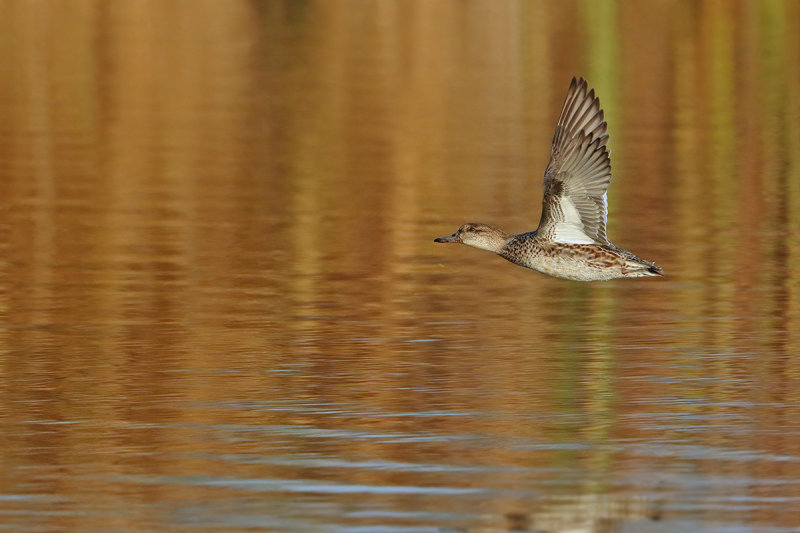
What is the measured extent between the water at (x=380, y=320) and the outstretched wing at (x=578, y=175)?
1003 mm

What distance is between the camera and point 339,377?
12.8 meters

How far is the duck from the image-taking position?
1304 cm

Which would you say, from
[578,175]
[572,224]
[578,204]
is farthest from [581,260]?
[578,175]

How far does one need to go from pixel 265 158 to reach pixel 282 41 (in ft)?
74.2

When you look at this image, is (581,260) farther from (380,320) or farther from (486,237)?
(380,320)

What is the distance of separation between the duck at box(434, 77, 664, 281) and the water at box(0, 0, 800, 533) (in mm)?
745

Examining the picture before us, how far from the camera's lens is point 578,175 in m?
13.1

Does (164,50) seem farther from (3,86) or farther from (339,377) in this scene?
(339,377)

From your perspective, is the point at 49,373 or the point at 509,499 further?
the point at 49,373

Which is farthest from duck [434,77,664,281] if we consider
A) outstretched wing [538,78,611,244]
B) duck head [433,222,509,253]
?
duck head [433,222,509,253]

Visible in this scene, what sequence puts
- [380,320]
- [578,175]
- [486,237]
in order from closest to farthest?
[578,175], [486,237], [380,320]

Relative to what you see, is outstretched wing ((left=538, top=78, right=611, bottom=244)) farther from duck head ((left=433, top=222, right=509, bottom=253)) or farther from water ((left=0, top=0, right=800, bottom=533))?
water ((left=0, top=0, right=800, bottom=533))

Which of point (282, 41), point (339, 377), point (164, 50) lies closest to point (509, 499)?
point (339, 377)

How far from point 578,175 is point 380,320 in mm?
2697
